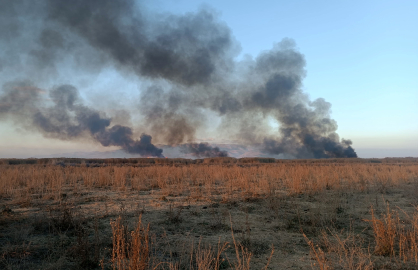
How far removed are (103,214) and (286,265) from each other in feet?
15.4

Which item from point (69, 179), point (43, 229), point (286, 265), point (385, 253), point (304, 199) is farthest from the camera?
point (69, 179)

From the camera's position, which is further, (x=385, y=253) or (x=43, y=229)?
(x=43, y=229)

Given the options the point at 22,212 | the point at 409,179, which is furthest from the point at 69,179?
the point at 409,179

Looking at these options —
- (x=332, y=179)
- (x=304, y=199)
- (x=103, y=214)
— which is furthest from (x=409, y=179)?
(x=103, y=214)

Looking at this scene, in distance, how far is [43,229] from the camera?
5141mm

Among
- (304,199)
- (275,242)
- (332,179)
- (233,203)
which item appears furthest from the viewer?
(332,179)

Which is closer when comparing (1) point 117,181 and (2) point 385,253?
(2) point 385,253

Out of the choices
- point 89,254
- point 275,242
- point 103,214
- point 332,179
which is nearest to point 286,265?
point 275,242

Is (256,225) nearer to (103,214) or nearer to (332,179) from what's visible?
(103,214)

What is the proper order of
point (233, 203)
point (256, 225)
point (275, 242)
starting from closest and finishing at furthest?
point (275, 242), point (256, 225), point (233, 203)

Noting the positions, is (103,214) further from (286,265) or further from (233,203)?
(286,265)

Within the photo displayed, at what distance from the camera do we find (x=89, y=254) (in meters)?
3.82

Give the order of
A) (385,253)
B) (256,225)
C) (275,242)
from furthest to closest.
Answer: (256,225) → (275,242) → (385,253)

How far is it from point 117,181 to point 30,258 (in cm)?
818
